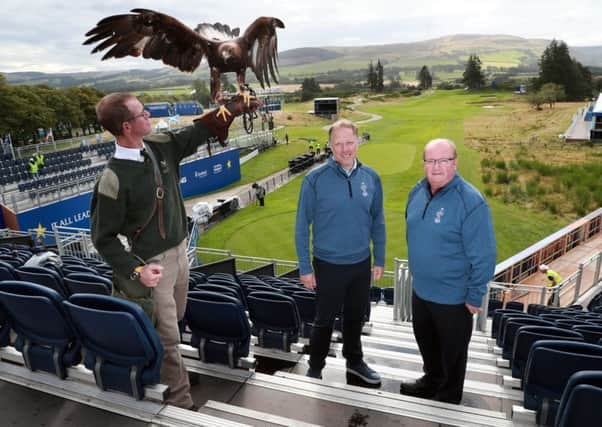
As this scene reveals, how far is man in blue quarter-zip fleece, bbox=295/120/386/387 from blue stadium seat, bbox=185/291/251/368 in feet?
1.78

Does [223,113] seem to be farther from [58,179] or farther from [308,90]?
Result: [308,90]

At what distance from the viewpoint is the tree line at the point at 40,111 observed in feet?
110

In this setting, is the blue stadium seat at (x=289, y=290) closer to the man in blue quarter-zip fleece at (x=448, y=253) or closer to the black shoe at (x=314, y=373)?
the black shoe at (x=314, y=373)

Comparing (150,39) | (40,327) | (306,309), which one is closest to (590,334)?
(306,309)

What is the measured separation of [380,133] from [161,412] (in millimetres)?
53487

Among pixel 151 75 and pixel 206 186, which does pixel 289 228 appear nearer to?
pixel 206 186

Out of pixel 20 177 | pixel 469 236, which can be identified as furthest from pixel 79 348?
pixel 20 177

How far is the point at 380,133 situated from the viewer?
53.3m

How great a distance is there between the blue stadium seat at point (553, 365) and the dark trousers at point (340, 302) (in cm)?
109

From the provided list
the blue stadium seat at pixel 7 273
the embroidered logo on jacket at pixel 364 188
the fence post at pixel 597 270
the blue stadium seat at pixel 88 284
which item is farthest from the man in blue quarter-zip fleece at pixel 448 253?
the fence post at pixel 597 270

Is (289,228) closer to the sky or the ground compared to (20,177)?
closer to the ground

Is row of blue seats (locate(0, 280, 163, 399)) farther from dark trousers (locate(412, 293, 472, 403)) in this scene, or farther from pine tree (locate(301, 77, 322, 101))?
pine tree (locate(301, 77, 322, 101))

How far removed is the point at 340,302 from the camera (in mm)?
2928

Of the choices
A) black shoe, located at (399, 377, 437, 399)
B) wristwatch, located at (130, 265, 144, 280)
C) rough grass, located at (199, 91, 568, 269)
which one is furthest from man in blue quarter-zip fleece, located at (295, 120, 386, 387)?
rough grass, located at (199, 91, 568, 269)
